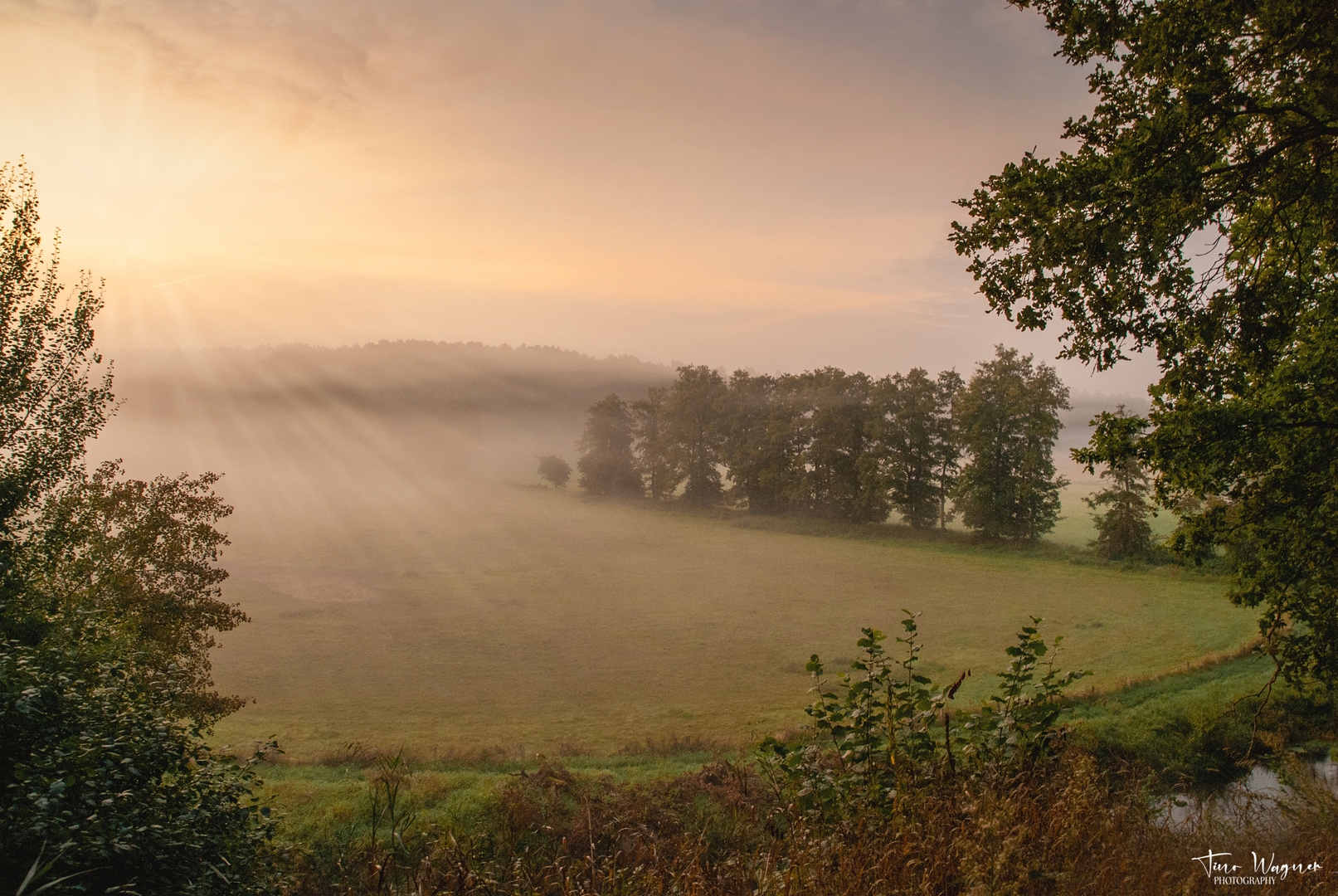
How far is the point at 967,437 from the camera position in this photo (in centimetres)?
5706

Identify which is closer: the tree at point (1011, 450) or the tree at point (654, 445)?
the tree at point (1011, 450)

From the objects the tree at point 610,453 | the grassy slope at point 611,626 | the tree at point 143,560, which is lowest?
the grassy slope at point 611,626

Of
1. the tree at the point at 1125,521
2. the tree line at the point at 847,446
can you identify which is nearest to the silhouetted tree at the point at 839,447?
the tree line at the point at 847,446

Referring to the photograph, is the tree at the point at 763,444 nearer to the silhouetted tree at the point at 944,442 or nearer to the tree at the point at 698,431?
the tree at the point at 698,431

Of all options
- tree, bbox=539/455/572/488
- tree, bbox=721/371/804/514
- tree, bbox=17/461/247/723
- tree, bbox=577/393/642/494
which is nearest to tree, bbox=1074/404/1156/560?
tree, bbox=721/371/804/514

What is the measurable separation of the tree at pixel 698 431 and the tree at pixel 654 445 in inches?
34.5

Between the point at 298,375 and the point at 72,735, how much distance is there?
200 meters

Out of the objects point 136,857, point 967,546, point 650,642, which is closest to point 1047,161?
point 136,857

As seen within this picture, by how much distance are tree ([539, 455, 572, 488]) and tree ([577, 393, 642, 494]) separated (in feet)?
23.9

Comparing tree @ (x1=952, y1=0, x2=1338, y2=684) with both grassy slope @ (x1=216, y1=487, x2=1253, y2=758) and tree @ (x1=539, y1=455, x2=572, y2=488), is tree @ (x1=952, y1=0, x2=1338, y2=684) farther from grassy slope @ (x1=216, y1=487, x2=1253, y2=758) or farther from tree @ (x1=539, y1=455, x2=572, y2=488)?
tree @ (x1=539, y1=455, x2=572, y2=488)

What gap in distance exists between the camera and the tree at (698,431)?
80625 mm

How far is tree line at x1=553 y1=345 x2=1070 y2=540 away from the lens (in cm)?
5506

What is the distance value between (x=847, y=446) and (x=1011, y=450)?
55.4ft

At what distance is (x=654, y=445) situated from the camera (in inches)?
3319
